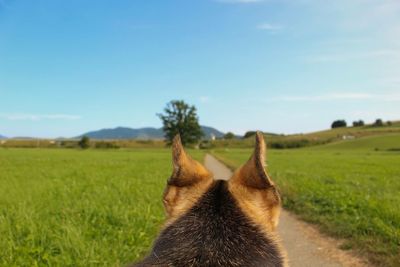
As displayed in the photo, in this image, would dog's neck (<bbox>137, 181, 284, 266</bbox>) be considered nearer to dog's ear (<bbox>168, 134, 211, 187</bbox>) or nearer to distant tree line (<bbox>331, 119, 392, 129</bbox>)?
dog's ear (<bbox>168, 134, 211, 187</bbox>)

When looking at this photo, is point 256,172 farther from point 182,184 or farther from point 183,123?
point 183,123

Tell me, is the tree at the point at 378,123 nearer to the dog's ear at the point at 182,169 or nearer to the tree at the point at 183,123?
the tree at the point at 183,123

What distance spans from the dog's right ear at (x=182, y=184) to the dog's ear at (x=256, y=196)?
199mm

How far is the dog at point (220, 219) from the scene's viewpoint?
6.68ft

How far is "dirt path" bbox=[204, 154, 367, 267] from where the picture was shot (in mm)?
7551

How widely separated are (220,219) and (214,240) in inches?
5.2

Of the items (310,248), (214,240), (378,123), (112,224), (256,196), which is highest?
(378,123)

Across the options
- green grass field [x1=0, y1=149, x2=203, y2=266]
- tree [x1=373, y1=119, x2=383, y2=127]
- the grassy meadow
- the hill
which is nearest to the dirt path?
the grassy meadow

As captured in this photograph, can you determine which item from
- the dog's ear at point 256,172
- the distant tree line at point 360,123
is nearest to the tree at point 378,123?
the distant tree line at point 360,123

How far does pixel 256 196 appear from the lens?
91.0 inches

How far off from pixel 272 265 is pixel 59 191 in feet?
39.6

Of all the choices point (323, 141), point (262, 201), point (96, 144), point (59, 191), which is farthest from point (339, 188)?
point (323, 141)

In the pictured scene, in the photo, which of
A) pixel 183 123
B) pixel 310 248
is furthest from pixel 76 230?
pixel 183 123

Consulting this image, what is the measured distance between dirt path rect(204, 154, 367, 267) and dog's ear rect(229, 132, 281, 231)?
5393 mm
